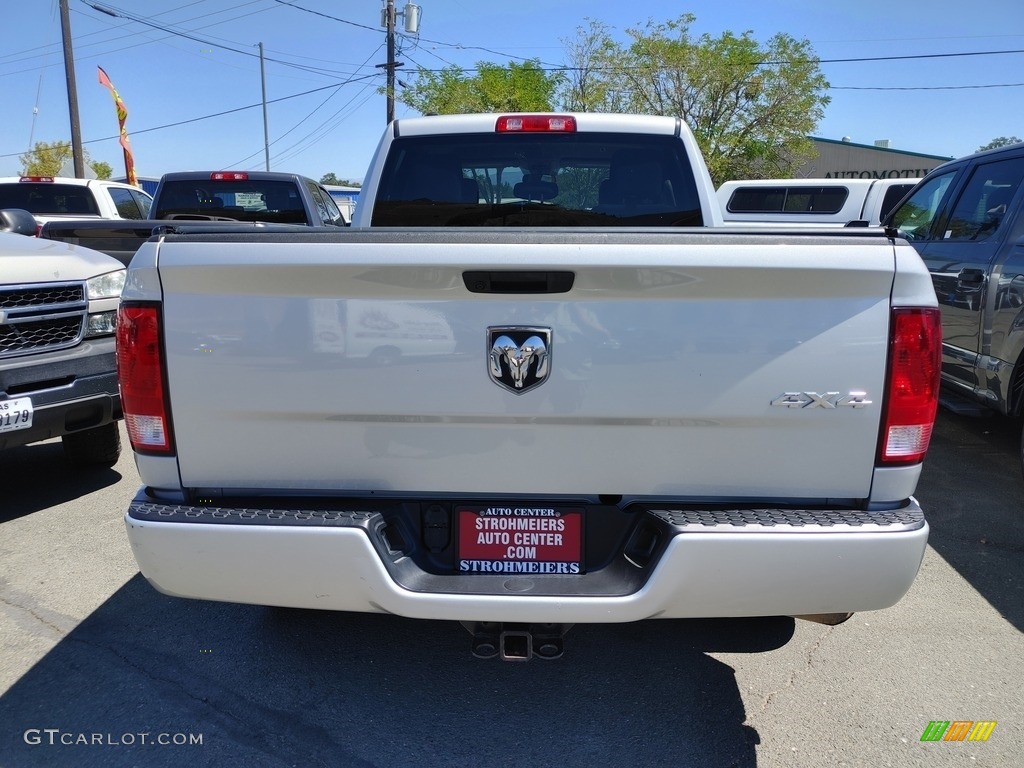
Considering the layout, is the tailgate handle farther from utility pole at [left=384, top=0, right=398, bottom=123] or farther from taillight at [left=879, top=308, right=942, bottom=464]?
utility pole at [left=384, top=0, right=398, bottom=123]

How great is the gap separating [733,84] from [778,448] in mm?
27102

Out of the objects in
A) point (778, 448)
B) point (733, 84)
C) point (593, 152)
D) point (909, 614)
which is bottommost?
point (909, 614)

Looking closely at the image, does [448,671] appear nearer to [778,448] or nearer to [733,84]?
[778,448]

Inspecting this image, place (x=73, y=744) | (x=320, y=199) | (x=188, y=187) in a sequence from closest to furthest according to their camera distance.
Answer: (x=73, y=744)
(x=188, y=187)
(x=320, y=199)

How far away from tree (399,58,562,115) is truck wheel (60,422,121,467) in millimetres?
22385

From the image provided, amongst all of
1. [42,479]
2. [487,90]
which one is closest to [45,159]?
[487,90]

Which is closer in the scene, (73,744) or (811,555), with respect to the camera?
(811,555)

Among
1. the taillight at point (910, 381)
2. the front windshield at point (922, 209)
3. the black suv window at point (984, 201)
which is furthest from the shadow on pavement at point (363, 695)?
the front windshield at point (922, 209)

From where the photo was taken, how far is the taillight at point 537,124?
3.71 meters

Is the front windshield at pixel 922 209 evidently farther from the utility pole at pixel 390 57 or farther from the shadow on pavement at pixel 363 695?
the utility pole at pixel 390 57

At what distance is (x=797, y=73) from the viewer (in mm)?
26141

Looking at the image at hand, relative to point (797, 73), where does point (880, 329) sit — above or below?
below

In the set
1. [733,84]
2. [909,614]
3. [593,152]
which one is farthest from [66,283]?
[733,84]

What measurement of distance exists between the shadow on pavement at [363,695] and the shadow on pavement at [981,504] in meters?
1.31
